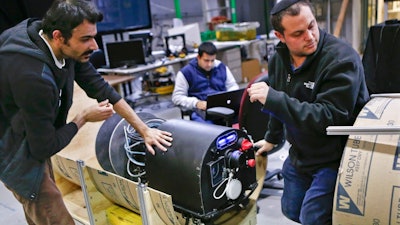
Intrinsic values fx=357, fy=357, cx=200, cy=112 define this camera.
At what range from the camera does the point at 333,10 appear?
5137mm

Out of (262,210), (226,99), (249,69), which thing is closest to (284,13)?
(226,99)

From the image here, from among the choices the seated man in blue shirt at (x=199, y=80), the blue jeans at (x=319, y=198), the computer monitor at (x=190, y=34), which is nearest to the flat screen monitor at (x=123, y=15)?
the computer monitor at (x=190, y=34)

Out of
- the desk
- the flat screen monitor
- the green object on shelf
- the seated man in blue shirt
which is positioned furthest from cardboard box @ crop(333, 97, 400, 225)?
the green object on shelf

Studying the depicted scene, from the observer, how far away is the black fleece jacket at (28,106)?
1.36 meters

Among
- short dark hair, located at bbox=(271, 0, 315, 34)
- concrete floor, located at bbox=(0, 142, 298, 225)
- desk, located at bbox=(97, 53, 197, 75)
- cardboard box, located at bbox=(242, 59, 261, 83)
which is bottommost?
concrete floor, located at bbox=(0, 142, 298, 225)

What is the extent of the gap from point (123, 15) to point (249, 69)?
2.33 meters

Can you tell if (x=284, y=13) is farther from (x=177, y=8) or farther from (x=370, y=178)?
(x=177, y=8)

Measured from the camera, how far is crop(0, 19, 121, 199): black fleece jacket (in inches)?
53.6

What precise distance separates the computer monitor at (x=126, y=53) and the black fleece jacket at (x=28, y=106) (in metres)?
3.14

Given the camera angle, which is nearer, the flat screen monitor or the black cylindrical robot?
the black cylindrical robot

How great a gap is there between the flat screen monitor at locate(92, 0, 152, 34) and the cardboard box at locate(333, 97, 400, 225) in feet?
15.8

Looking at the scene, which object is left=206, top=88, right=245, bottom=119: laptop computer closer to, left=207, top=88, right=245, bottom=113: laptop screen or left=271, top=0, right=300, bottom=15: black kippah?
left=207, top=88, right=245, bottom=113: laptop screen

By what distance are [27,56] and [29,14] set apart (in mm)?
3444

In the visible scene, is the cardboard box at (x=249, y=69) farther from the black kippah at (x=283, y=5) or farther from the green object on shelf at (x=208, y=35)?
the black kippah at (x=283, y=5)
